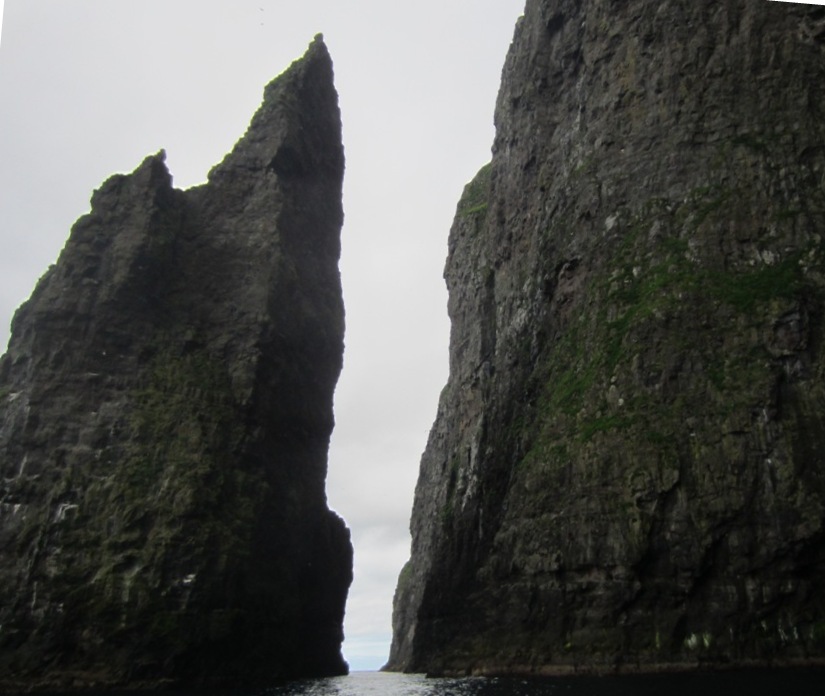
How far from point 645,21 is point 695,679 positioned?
172ft

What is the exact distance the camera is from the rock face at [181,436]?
46.3 meters

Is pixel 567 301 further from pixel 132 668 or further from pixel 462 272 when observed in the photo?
pixel 132 668

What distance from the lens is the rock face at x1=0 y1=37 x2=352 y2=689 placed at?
4628cm

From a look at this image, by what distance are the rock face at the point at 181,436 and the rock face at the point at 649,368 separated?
1294 cm

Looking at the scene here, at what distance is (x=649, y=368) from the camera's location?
5275 cm

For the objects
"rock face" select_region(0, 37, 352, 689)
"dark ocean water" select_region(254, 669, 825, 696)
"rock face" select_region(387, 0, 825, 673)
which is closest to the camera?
"dark ocean water" select_region(254, 669, 825, 696)

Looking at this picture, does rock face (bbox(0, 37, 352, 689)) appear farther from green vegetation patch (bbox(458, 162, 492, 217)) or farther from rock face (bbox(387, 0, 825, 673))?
green vegetation patch (bbox(458, 162, 492, 217))

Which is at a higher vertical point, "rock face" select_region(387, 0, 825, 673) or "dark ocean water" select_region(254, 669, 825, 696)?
"rock face" select_region(387, 0, 825, 673)

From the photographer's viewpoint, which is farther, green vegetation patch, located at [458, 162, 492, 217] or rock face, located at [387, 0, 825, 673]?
green vegetation patch, located at [458, 162, 492, 217]

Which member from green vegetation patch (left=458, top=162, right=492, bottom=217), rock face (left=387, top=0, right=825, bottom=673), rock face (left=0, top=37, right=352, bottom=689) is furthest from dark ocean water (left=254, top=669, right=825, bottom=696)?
green vegetation patch (left=458, top=162, right=492, bottom=217)

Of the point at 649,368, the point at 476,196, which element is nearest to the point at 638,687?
the point at 649,368

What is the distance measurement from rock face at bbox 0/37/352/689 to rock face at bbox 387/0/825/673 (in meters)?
12.9

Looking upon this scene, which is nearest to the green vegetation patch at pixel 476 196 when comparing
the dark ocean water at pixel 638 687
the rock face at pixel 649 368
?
the rock face at pixel 649 368

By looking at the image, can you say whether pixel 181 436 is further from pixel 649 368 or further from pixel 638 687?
pixel 638 687
